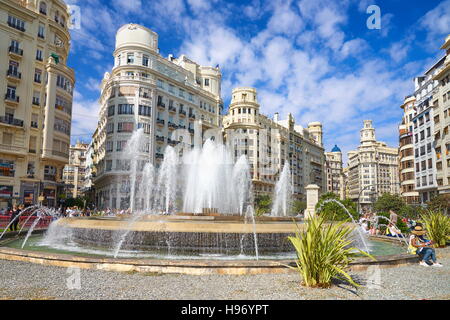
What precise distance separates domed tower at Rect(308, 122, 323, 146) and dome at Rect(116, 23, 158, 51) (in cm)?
7529

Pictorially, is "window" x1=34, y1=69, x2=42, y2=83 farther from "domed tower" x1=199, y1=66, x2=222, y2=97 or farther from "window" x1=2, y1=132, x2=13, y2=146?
"domed tower" x1=199, y1=66, x2=222, y2=97

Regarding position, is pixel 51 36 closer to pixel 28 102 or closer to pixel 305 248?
pixel 28 102

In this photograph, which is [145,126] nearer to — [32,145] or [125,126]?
[125,126]

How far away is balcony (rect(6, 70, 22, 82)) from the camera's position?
3762cm

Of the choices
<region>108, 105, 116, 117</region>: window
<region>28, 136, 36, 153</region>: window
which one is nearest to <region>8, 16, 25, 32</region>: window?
<region>28, 136, 36, 153</region>: window

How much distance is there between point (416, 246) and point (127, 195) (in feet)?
144

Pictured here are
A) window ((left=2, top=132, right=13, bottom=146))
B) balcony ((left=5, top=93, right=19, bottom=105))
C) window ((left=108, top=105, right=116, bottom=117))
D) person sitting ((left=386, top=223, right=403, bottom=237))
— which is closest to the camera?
person sitting ((left=386, top=223, right=403, bottom=237))

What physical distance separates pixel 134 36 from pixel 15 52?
18.9 metres

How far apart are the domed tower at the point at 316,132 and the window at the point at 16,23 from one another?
305ft

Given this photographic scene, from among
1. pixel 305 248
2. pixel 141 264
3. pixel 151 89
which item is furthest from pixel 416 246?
pixel 151 89

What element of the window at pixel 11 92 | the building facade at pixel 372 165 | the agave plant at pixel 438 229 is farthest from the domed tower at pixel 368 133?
the agave plant at pixel 438 229

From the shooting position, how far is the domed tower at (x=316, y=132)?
113 meters

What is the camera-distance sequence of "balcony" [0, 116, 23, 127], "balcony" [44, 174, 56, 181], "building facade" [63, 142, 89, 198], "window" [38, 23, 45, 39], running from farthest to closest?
"building facade" [63, 142, 89, 198] < "window" [38, 23, 45, 39] < "balcony" [44, 174, 56, 181] < "balcony" [0, 116, 23, 127]
